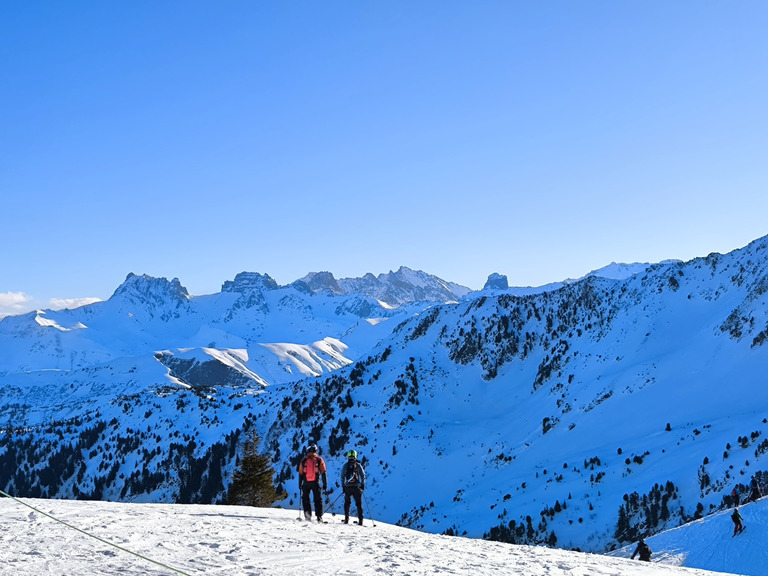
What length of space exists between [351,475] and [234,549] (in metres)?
5.88

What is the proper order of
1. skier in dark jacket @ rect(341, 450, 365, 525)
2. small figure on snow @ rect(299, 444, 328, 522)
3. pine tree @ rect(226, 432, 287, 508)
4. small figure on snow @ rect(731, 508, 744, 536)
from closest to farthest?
1. small figure on snow @ rect(299, 444, 328, 522)
2. skier in dark jacket @ rect(341, 450, 365, 525)
3. small figure on snow @ rect(731, 508, 744, 536)
4. pine tree @ rect(226, 432, 287, 508)

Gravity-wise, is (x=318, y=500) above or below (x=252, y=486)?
above

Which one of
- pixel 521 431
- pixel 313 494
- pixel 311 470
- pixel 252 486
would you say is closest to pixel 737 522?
pixel 313 494

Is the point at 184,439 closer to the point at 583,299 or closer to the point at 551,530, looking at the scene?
the point at 583,299

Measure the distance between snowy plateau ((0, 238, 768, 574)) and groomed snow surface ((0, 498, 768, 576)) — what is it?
0.31 m

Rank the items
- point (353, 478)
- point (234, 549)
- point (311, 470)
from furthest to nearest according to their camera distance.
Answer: point (353, 478), point (311, 470), point (234, 549)

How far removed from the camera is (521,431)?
281ft

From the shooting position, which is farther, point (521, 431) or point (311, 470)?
point (521, 431)

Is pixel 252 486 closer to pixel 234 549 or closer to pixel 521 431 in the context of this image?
pixel 234 549

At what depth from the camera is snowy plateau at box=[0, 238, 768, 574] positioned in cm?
4338

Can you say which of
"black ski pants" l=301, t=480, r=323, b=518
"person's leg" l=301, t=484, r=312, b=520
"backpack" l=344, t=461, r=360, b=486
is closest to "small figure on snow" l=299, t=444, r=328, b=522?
"black ski pants" l=301, t=480, r=323, b=518

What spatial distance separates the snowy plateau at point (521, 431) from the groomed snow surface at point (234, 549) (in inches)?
12.2

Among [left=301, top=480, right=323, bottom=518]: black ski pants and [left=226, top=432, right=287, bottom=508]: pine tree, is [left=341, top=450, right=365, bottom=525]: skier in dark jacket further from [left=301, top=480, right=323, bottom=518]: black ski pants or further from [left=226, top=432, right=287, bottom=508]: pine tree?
[left=226, top=432, right=287, bottom=508]: pine tree

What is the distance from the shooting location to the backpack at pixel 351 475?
732 inches
